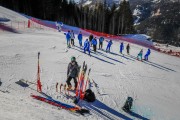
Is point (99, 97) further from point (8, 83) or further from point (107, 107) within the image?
point (8, 83)

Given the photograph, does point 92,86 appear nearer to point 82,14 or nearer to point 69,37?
point 69,37

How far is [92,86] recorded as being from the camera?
1653cm

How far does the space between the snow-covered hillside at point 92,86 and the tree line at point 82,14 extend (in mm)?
47099

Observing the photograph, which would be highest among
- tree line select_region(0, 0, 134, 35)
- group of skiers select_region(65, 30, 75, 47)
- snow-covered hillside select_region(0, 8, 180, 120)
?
tree line select_region(0, 0, 134, 35)

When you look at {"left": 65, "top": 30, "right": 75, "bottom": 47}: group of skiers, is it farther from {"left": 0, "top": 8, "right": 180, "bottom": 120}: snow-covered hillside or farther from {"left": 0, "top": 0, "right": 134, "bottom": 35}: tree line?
{"left": 0, "top": 0, "right": 134, "bottom": 35}: tree line

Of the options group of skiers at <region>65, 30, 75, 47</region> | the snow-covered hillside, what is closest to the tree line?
the snow-covered hillside

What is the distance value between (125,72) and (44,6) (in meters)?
55.5

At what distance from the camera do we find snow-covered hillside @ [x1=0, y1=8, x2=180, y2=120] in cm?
1061

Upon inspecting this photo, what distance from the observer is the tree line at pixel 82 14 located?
245ft

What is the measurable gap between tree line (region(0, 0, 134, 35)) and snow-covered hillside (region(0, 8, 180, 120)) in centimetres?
4710

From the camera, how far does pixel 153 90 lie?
19.6m

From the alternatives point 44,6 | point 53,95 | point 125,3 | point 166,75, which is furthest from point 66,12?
point 53,95

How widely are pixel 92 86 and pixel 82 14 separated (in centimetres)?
7766

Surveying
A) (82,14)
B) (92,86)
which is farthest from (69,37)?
(82,14)
